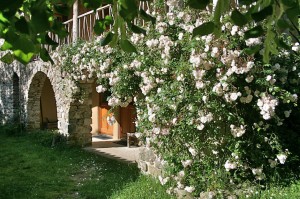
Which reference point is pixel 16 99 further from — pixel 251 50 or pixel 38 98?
pixel 251 50

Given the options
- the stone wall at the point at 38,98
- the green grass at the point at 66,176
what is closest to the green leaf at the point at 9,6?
the green grass at the point at 66,176

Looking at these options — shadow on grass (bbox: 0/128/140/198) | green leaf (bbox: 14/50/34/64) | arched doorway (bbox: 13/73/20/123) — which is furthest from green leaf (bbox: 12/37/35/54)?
arched doorway (bbox: 13/73/20/123)

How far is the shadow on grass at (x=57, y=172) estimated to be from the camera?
6207 mm

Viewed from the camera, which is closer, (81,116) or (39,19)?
(39,19)

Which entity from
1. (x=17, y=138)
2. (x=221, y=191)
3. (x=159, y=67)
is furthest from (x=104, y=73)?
(x=17, y=138)

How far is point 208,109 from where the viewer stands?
4.63 metres

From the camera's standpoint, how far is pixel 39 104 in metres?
12.6

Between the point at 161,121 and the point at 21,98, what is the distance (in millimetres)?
8778

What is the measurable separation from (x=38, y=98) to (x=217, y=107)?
894 centimetres

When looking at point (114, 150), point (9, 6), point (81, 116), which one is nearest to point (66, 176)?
point (114, 150)

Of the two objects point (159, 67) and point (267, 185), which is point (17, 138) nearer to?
point (159, 67)

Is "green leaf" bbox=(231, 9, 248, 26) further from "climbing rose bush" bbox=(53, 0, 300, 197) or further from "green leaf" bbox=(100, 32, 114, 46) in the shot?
"climbing rose bush" bbox=(53, 0, 300, 197)

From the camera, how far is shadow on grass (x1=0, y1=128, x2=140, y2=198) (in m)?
6.21

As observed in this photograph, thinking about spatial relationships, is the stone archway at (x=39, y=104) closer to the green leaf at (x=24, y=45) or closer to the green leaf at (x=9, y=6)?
the green leaf at (x=24, y=45)
